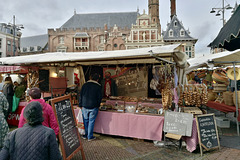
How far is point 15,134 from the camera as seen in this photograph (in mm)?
1533

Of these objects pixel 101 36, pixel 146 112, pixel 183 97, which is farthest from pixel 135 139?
pixel 101 36

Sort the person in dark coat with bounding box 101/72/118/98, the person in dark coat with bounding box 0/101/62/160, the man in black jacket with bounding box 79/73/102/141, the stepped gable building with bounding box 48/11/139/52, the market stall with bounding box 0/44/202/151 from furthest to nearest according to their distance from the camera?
the stepped gable building with bounding box 48/11/139/52 → the person in dark coat with bounding box 101/72/118/98 → the man in black jacket with bounding box 79/73/102/141 → the market stall with bounding box 0/44/202/151 → the person in dark coat with bounding box 0/101/62/160

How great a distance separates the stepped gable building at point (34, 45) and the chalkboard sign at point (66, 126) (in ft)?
122

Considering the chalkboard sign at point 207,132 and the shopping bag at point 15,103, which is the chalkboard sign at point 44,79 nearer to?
the shopping bag at point 15,103

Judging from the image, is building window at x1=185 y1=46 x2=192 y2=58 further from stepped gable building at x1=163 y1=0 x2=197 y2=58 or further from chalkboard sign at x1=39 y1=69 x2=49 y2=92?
chalkboard sign at x1=39 y1=69 x2=49 y2=92

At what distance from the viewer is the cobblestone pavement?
11.4ft

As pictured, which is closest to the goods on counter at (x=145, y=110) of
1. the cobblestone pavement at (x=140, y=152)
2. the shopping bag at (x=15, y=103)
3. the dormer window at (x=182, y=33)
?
the cobblestone pavement at (x=140, y=152)

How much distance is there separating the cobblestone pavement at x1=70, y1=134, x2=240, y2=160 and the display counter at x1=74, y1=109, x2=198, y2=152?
213 mm

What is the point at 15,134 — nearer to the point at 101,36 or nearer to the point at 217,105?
the point at 217,105

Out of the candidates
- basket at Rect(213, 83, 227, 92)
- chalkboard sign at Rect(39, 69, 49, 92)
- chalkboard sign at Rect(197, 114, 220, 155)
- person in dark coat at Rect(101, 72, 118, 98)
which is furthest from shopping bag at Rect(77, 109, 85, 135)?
basket at Rect(213, 83, 227, 92)

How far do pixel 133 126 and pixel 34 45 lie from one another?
1679 inches

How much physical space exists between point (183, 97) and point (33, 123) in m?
3.79

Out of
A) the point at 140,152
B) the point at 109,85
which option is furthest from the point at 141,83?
the point at 140,152

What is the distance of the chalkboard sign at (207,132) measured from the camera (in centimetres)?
363
